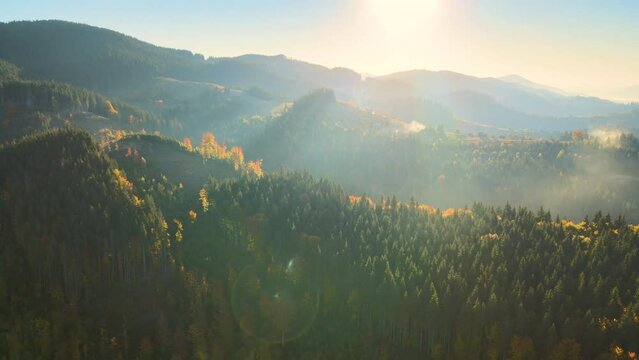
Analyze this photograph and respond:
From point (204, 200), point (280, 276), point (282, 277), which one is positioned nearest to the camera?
point (280, 276)

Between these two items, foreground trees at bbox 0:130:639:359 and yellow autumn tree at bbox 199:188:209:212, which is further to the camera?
yellow autumn tree at bbox 199:188:209:212

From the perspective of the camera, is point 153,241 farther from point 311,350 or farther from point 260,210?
point 311,350

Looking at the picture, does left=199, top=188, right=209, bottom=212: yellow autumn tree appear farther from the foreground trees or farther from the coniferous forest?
the coniferous forest

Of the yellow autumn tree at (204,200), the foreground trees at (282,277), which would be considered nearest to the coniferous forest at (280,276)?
the foreground trees at (282,277)

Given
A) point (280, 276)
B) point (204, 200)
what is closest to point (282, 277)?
point (280, 276)

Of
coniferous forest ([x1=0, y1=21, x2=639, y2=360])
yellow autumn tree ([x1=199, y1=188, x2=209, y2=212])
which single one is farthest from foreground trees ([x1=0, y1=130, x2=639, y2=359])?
yellow autumn tree ([x1=199, y1=188, x2=209, y2=212])

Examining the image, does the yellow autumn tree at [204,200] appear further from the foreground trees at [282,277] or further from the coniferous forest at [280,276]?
the coniferous forest at [280,276]

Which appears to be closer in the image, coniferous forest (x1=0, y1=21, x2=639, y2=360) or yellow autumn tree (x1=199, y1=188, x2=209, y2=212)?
coniferous forest (x1=0, y1=21, x2=639, y2=360)

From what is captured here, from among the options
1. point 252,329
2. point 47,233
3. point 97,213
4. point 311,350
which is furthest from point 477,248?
point 47,233

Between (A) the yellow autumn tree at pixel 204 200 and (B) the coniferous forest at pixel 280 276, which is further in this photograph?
(A) the yellow autumn tree at pixel 204 200

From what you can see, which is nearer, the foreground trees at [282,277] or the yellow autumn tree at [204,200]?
the foreground trees at [282,277]

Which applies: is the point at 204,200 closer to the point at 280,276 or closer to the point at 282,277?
the point at 280,276
